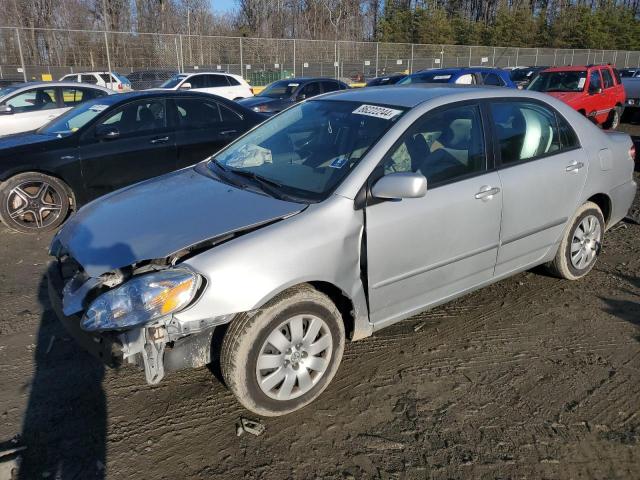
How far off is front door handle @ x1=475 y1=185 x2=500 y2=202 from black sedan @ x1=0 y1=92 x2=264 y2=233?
434cm

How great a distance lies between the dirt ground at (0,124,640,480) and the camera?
2.47 m

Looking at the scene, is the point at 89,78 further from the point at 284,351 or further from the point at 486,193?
the point at 284,351

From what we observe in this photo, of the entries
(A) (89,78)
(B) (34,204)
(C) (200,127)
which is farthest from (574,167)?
(A) (89,78)

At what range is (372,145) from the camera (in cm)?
302

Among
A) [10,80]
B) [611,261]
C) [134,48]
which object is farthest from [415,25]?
[611,261]

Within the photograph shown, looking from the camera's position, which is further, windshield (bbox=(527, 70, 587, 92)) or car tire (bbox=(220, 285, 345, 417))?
windshield (bbox=(527, 70, 587, 92))

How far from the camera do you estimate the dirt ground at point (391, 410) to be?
2.47m

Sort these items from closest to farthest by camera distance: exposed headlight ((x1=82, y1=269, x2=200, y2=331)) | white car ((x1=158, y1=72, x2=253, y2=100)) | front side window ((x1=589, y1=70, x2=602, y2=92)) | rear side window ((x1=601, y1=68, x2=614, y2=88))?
exposed headlight ((x1=82, y1=269, x2=200, y2=331)) → front side window ((x1=589, y1=70, x2=602, y2=92)) → rear side window ((x1=601, y1=68, x2=614, y2=88)) → white car ((x1=158, y1=72, x2=253, y2=100))

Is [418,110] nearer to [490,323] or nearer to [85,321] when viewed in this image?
[490,323]

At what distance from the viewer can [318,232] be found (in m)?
2.70

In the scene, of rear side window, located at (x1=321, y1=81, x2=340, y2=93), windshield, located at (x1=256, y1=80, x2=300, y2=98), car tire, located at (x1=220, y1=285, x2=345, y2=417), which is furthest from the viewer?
rear side window, located at (x1=321, y1=81, x2=340, y2=93)

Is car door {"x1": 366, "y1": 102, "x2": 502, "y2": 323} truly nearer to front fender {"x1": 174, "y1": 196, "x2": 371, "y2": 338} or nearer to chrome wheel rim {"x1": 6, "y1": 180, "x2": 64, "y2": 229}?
front fender {"x1": 174, "y1": 196, "x2": 371, "y2": 338}

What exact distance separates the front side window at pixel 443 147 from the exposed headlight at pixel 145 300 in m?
1.32

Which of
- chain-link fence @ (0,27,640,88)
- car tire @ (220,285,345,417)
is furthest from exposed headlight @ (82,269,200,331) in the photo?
chain-link fence @ (0,27,640,88)
